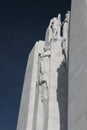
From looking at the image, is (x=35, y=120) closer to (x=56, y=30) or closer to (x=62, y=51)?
(x=62, y=51)

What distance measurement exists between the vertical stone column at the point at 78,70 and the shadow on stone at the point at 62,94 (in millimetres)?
4127

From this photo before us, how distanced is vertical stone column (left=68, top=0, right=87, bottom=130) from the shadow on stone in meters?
4.13

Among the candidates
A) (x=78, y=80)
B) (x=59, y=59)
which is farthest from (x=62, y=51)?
(x=78, y=80)

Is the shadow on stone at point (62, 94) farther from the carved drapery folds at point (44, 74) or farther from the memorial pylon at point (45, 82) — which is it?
the carved drapery folds at point (44, 74)

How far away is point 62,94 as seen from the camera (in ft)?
58.2

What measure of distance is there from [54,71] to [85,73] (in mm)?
7022

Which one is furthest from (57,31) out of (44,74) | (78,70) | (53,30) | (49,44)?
(78,70)

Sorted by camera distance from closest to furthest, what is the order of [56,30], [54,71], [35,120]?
[35,120] < [54,71] < [56,30]

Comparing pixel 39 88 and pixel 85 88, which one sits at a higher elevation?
pixel 39 88

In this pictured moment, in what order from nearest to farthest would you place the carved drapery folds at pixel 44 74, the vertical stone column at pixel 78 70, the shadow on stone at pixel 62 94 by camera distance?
the vertical stone column at pixel 78 70 → the shadow on stone at pixel 62 94 → the carved drapery folds at pixel 44 74

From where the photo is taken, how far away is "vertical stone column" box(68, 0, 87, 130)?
37.5 ft

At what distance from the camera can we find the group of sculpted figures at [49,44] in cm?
1834

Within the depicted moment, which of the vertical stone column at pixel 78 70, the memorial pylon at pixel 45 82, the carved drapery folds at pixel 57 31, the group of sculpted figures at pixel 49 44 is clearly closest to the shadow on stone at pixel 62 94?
the memorial pylon at pixel 45 82

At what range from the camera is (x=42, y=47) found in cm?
2186
